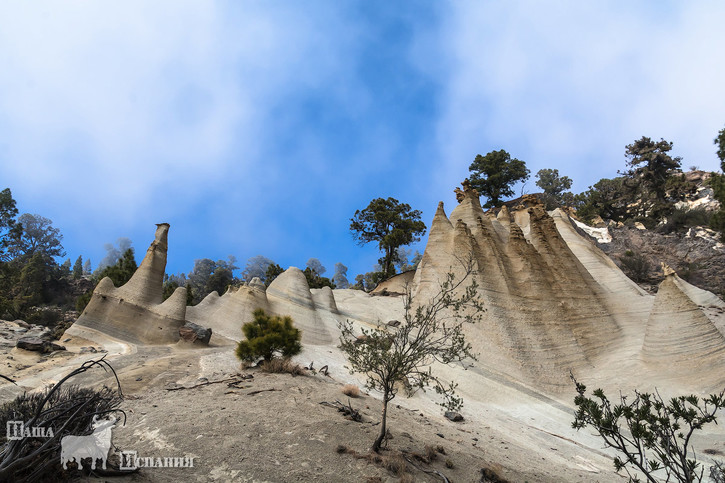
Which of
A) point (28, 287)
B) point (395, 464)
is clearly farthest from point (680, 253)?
point (28, 287)

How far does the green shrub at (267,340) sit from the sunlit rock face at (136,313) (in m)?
5.10

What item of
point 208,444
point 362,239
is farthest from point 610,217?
point 208,444

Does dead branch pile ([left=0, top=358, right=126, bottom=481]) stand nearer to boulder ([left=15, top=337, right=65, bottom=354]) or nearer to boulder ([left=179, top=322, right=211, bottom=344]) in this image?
boulder ([left=15, top=337, right=65, bottom=354])

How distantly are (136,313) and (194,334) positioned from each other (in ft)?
9.32

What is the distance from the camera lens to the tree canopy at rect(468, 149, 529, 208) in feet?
133

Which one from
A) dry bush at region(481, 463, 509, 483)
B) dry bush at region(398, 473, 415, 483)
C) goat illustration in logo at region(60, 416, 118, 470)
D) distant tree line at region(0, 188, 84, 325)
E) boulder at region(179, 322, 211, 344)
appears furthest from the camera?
distant tree line at region(0, 188, 84, 325)

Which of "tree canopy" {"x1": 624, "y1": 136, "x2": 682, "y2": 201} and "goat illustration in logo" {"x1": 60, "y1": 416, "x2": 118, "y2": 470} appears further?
"tree canopy" {"x1": 624, "y1": 136, "x2": 682, "y2": 201}

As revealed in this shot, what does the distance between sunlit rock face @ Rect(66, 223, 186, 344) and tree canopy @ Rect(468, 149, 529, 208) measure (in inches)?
1339

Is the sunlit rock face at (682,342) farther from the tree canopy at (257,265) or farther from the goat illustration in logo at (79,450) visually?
the tree canopy at (257,265)

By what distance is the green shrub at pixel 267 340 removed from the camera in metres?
11.3

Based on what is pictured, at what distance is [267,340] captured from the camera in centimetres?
1146

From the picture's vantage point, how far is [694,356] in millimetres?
12953

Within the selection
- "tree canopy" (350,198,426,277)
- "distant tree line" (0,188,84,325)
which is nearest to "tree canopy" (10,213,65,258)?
"distant tree line" (0,188,84,325)

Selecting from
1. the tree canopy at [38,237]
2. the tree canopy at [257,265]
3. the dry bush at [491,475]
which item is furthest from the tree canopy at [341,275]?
the dry bush at [491,475]
